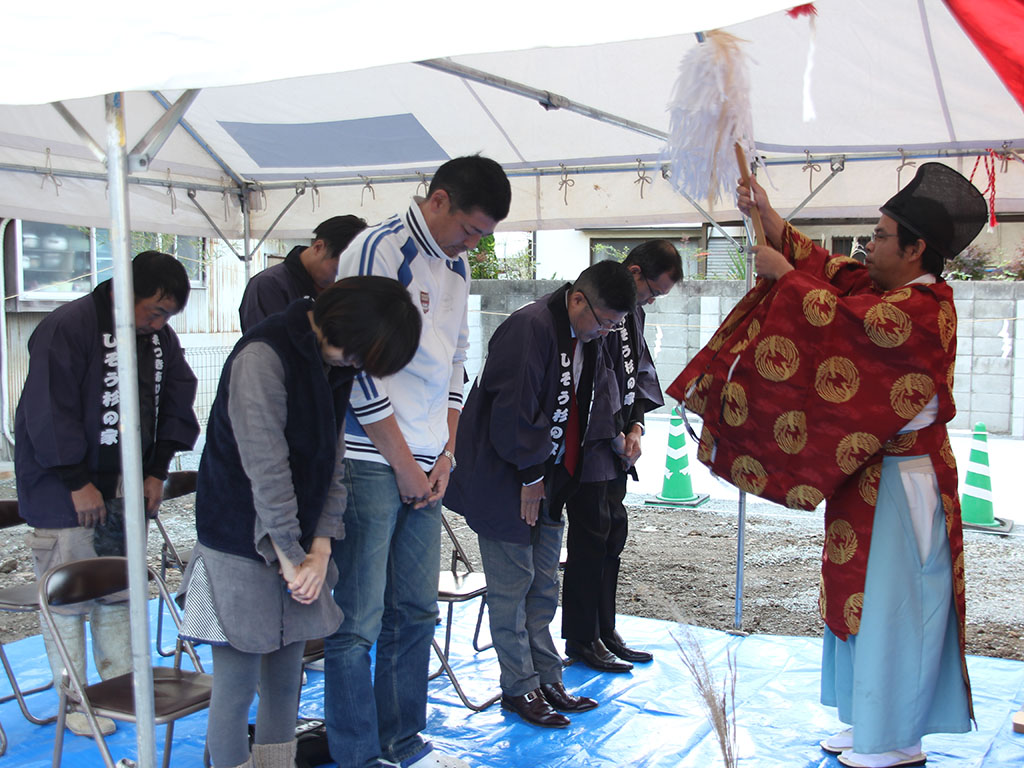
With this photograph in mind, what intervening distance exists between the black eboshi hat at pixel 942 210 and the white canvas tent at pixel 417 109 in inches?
16.8

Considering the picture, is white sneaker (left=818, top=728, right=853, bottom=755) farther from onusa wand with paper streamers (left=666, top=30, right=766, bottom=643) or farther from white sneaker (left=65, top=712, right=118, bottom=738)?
white sneaker (left=65, top=712, right=118, bottom=738)

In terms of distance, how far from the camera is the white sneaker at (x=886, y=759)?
8.38ft

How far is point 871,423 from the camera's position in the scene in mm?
2334

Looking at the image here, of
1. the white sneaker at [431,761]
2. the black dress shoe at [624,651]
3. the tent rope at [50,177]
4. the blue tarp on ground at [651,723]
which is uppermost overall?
the tent rope at [50,177]

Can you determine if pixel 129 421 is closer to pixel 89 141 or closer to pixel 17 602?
pixel 89 141

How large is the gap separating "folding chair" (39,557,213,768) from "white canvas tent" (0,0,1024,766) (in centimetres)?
37


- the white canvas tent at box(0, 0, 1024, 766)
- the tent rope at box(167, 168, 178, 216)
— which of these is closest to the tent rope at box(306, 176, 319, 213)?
the white canvas tent at box(0, 0, 1024, 766)

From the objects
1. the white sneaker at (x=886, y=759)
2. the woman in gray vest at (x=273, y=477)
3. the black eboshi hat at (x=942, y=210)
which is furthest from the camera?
the white sneaker at (x=886, y=759)

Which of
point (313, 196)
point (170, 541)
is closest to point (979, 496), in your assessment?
point (313, 196)

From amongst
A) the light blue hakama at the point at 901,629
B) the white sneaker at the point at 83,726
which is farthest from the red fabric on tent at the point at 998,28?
the white sneaker at the point at 83,726

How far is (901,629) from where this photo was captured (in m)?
2.45

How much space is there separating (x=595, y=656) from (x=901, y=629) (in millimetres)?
1316

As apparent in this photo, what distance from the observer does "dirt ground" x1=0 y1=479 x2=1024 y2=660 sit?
4.14 m

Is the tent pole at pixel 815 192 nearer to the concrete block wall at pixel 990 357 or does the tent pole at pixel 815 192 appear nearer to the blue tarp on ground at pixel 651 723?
the blue tarp on ground at pixel 651 723
